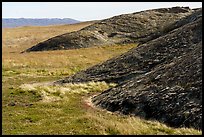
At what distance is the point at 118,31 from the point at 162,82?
314ft

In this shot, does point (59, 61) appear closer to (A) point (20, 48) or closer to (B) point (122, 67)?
(B) point (122, 67)

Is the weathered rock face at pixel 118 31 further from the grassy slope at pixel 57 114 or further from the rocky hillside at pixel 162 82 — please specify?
the rocky hillside at pixel 162 82

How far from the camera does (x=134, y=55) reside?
169ft

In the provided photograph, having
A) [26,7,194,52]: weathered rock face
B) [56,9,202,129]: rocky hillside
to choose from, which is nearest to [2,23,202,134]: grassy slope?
[56,9,202,129]: rocky hillside

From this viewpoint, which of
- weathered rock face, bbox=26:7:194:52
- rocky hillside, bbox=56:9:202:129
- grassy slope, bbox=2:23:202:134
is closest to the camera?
grassy slope, bbox=2:23:202:134

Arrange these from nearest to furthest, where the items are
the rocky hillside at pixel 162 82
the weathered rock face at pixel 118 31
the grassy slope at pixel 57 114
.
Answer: the grassy slope at pixel 57 114 → the rocky hillside at pixel 162 82 → the weathered rock face at pixel 118 31

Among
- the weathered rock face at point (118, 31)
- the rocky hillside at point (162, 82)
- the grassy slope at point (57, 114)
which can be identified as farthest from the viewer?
the weathered rock face at point (118, 31)

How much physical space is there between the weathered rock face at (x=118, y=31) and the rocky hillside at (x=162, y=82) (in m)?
63.0

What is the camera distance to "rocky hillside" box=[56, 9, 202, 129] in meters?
26.7

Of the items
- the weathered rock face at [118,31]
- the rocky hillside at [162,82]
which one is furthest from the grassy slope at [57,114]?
the weathered rock face at [118,31]

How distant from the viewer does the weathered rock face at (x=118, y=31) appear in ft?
385

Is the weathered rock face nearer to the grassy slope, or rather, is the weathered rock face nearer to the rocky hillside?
the grassy slope

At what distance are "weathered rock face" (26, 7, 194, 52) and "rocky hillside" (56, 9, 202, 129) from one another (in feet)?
207

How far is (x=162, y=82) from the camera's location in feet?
109
